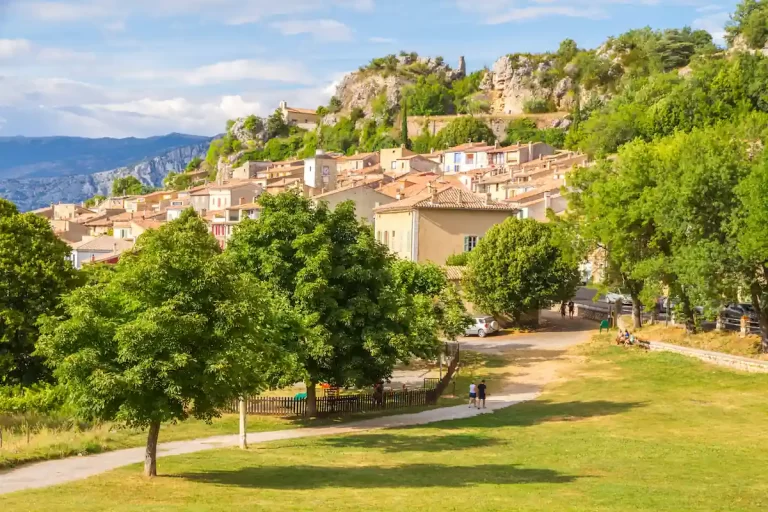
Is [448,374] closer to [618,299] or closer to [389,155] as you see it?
[618,299]

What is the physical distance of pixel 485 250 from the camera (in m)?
67.5

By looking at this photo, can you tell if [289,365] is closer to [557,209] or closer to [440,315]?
[440,315]

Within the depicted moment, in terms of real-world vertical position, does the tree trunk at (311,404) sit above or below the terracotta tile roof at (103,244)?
below

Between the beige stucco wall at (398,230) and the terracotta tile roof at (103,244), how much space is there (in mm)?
37415

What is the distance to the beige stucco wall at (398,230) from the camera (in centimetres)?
7725

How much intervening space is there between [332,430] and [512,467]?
1014 centimetres

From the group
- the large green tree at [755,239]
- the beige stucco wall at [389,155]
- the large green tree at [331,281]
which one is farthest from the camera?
the beige stucco wall at [389,155]

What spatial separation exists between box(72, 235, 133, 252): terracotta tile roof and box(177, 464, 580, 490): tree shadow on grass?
3290 inches

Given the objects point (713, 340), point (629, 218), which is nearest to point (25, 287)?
point (629, 218)

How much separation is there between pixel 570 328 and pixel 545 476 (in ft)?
141

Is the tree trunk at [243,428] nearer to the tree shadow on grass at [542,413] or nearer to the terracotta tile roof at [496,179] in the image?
the tree shadow on grass at [542,413]

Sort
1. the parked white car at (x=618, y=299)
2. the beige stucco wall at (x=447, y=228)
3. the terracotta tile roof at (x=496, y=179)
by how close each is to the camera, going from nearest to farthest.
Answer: the parked white car at (x=618, y=299) → the beige stucco wall at (x=447, y=228) → the terracotta tile roof at (x=496, y=179)

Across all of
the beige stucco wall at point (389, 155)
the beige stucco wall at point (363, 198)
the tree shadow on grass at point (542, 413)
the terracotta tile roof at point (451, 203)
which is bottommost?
the tree shadow on grass at point (542, 413)

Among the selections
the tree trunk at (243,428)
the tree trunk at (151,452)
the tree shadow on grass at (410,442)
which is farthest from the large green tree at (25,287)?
the tree trunk at (151,452)
